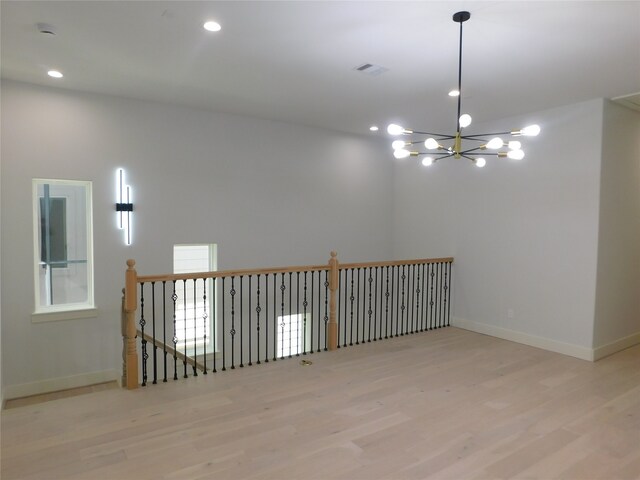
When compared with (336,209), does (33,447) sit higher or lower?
lower

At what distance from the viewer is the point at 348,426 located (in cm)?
330

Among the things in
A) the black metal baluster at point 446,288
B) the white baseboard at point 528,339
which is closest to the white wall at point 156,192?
the black metal baluster at point 446,288

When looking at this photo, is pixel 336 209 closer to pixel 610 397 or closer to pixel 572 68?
pixel 572 68

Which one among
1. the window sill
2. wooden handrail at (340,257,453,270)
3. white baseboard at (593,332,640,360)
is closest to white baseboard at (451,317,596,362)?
white baseboard at (593,332,640,360)

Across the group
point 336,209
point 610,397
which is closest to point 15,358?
point 336,209

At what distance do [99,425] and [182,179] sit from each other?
329cm

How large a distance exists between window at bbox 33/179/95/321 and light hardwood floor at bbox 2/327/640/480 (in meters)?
1.81

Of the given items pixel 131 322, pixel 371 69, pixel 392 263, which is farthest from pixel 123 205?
pixel 392 263

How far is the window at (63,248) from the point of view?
5008 mm

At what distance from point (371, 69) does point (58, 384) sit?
5.00 meters

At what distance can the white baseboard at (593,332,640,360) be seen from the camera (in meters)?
5.01

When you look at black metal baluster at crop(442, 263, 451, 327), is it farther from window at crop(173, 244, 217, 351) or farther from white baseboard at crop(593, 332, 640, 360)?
window at crop(173, 244, 217, 351)

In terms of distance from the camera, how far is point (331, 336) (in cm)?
528

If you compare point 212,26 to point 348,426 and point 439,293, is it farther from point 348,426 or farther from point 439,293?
point 439,293
